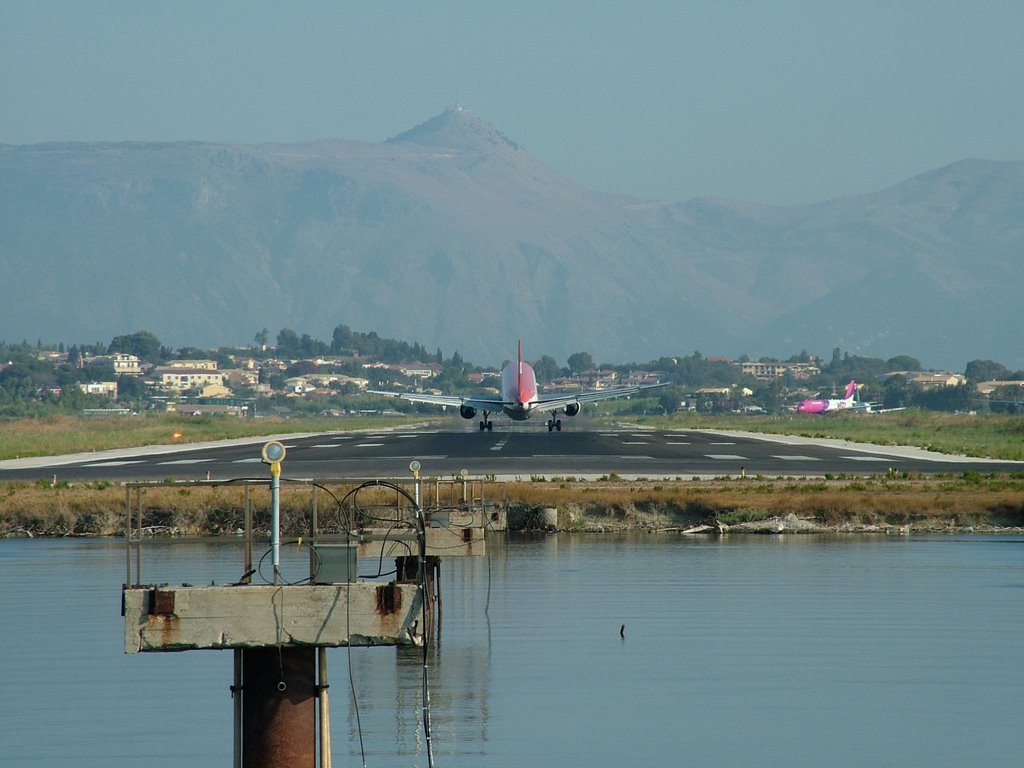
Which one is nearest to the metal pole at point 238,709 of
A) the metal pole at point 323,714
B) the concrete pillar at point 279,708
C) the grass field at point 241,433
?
the concrete pillar at point 279,708

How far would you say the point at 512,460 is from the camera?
8588cm

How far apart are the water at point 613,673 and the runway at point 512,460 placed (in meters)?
27.3

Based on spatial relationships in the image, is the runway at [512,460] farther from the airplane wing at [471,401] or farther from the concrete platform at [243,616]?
the concrete platform at [243,616]

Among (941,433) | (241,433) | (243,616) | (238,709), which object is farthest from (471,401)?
(243,616)

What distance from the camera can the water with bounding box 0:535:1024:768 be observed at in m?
24.5

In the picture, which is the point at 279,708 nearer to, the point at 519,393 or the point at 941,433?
the point at 519,393

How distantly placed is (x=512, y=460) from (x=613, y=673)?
55.9m

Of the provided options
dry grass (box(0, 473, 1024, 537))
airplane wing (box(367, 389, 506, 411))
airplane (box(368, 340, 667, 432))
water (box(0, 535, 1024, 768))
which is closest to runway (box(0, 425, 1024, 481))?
airplane (box(368, 340, 667, 432))

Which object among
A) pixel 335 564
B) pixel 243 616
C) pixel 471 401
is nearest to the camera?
pixel 243 616

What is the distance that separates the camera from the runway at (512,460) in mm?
75875

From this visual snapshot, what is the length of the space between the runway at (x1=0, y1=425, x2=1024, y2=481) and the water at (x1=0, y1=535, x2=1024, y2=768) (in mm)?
27337

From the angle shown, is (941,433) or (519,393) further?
(941,433)

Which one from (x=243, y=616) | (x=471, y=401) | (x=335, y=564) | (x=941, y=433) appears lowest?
(x=941, y=433)

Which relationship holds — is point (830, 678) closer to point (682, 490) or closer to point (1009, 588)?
point (1009, 588)
